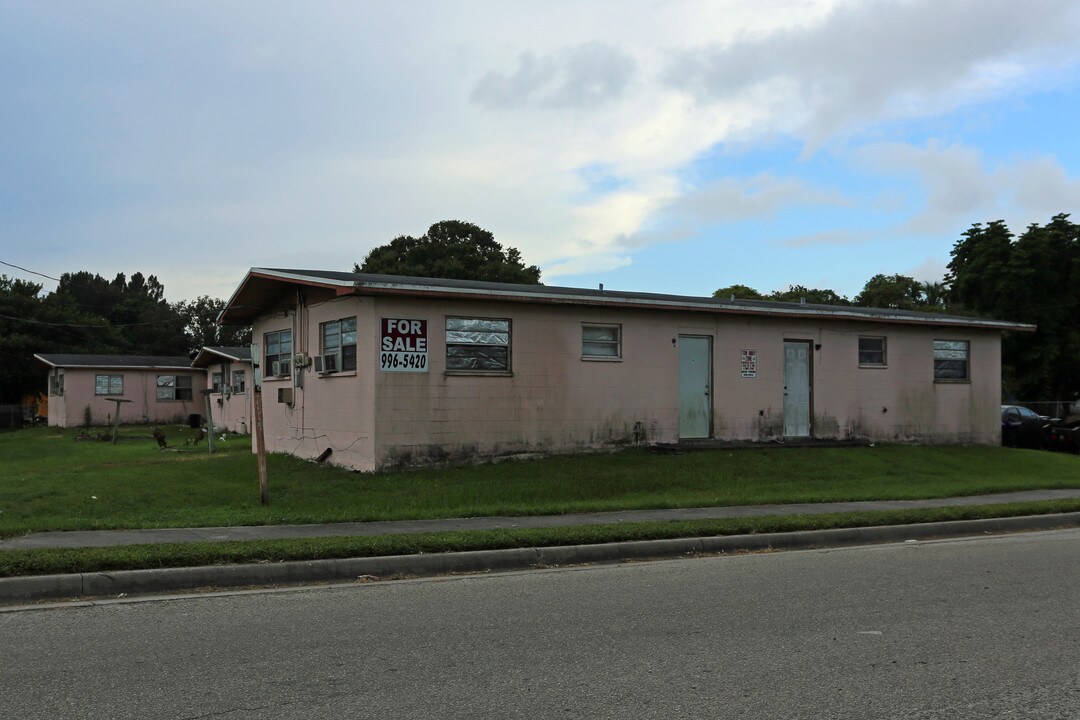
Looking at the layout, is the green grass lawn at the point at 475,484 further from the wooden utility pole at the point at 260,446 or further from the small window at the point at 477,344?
the small window at the point at 477,344

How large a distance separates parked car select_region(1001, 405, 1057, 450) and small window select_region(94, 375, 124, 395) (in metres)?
33.7

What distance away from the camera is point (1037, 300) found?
3969 cm

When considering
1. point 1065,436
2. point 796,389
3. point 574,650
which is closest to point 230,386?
point 796,389

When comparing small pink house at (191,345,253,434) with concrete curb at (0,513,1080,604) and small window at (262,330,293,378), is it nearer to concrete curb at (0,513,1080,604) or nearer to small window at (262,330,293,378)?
small window at (262,330,293,378)

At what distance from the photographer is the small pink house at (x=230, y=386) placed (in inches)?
1224

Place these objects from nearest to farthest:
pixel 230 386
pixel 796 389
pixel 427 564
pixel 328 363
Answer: pixel 427 564, pixel 328 363, pixel 796 389, pixel 230 386

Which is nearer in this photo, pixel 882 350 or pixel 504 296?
pixel 504 296

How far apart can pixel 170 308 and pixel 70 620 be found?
242 feet

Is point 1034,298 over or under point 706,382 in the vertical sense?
over

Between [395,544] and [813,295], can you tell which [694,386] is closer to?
[395,544]

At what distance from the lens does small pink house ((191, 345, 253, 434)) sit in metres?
31.1

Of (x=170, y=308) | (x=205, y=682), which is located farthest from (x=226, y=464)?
(x=170, y=308)

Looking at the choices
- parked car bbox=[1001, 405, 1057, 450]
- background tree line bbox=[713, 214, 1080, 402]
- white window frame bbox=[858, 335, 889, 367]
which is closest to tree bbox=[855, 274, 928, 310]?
background tree line bbox=[713, 214, 1080, 402]

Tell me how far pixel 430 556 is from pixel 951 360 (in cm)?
1769
